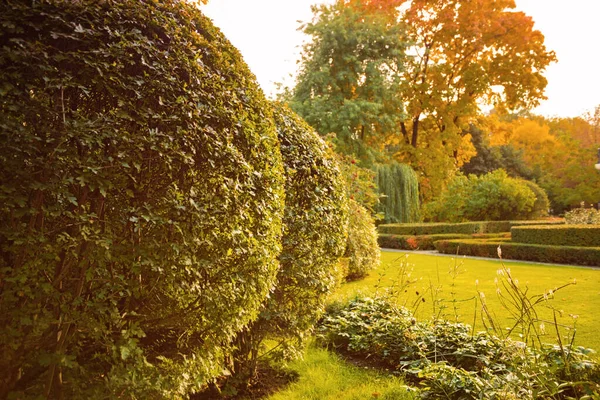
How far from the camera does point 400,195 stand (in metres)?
22.3

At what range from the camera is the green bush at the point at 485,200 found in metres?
22.0

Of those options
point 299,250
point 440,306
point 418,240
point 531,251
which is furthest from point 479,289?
point 418,240

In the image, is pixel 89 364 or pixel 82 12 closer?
pixel 82 12

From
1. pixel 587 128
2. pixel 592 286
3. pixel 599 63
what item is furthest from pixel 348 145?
pixel 587 128

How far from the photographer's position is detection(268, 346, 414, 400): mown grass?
3873 mm

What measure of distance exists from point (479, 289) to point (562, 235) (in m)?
6.30

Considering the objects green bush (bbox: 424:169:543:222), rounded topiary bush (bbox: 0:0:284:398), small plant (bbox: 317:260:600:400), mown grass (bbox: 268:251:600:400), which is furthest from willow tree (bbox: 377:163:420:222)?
rounded topiary bush (bbox: 0:0:284:398)

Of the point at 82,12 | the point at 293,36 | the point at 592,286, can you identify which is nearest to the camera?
the point at 82,12

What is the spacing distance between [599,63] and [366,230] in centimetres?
2180

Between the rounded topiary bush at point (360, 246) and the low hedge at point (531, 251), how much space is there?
277 cm

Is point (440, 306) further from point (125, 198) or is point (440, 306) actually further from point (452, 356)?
point (125, 198)

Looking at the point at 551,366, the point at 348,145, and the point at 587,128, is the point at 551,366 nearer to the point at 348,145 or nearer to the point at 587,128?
the point at 348,145

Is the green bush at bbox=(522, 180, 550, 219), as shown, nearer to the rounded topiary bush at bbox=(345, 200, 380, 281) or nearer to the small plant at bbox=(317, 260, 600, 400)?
the rounded topiary bush at bbox=(345, 200, 380, 281)

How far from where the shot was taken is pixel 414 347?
14.9 ft
